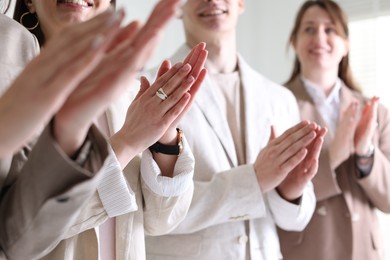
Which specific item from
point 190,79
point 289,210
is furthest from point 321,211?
point 190,79

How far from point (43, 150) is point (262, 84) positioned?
0.99 m

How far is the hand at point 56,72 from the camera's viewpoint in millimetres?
440

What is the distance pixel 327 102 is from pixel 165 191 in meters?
0.91

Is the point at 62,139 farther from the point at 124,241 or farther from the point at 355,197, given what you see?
the point at 355,197

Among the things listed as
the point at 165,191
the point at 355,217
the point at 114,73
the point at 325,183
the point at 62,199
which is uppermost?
the point at 114,73

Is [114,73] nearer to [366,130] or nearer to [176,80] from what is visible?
[176,80]

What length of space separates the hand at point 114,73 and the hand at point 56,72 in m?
0.02

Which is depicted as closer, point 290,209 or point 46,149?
point 46,149

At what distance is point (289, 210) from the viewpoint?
1.27 m

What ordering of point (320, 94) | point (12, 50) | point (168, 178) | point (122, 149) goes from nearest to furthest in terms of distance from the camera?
1. point (12, 50)
2. point (122, 149)
3. point (168, 178)
4. point (320, 94)

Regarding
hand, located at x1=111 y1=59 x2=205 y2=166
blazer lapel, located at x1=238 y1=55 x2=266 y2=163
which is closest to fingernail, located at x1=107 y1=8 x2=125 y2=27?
hand, located at x1=111 y1=59 x2=205 y2=166

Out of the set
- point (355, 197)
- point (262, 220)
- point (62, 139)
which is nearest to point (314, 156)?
point (262, 220)

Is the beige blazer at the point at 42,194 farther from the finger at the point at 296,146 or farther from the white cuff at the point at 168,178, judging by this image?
the finger at the point at 296,146

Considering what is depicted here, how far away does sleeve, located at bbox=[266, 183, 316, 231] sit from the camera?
1.27 meters
